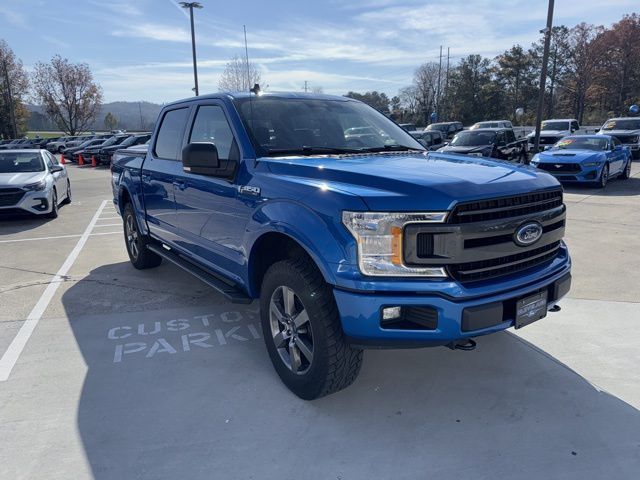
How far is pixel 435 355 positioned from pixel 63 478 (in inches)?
104

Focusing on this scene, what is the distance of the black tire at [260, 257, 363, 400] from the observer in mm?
2846

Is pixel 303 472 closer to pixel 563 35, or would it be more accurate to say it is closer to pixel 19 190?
pixel 19 190

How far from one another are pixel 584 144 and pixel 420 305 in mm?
14024

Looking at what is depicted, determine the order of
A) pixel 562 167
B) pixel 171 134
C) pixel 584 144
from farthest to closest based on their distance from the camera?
pixel 584 144, pixel 562 167, pixel 171 134

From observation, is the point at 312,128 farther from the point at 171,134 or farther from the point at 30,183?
the point at 30,183

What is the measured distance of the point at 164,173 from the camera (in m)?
4.92

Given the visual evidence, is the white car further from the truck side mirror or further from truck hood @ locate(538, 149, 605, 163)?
truck hood @ locate(538, 149, 605, 163)

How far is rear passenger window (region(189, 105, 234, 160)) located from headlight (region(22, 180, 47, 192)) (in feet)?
23.0

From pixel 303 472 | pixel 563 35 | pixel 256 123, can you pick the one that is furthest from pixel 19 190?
pixel 563 35

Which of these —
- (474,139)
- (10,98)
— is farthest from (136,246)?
(10,98)

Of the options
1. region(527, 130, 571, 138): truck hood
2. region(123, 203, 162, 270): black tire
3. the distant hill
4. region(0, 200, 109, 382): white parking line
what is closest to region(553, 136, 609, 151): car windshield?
region(527, 130, 571, 138): truck hood

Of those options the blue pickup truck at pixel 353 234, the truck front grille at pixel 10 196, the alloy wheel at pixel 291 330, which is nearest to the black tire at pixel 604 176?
the blue pickup truck at pixel 353 234

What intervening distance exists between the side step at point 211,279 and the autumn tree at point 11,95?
5888 centimetres

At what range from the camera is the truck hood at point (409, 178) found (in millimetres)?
2611
